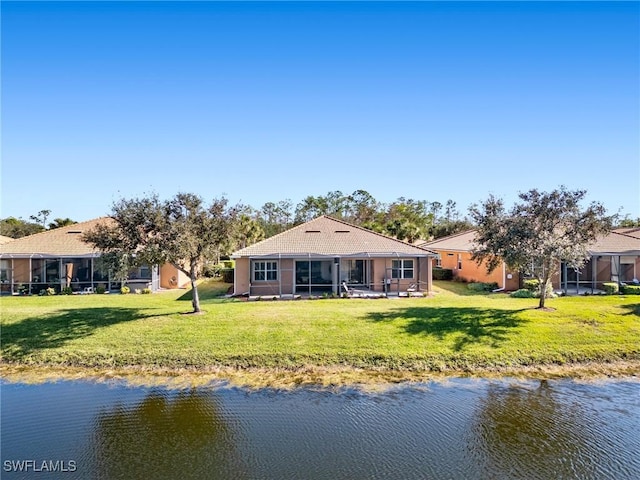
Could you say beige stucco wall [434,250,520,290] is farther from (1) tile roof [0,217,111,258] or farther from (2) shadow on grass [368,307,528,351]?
(1) tile roof [0,217,111,258]

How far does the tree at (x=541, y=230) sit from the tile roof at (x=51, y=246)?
26841 mm

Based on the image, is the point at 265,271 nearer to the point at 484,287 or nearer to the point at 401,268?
the point at 401,268

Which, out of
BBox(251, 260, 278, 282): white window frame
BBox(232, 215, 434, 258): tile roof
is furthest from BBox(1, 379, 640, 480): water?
BBox(232, 215, 434, 258): tile roof

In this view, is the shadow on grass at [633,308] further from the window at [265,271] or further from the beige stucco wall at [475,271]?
the window at [265,271]

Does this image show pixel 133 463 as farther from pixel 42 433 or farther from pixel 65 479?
pixel 42 433

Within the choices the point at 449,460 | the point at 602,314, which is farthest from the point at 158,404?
the point at 602,314

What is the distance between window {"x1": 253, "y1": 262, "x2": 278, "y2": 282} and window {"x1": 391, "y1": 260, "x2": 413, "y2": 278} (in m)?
8.42

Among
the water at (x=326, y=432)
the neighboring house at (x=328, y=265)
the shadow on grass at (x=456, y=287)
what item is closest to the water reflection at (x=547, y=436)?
the water at (x=326, y=432)

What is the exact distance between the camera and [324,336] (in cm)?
2038

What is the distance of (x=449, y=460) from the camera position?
11.3 metres

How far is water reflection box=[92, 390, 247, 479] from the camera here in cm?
1096

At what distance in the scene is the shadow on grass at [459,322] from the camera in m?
20.2

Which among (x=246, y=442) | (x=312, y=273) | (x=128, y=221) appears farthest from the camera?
(x=312, y=273)

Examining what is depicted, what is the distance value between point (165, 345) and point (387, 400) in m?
10.2
